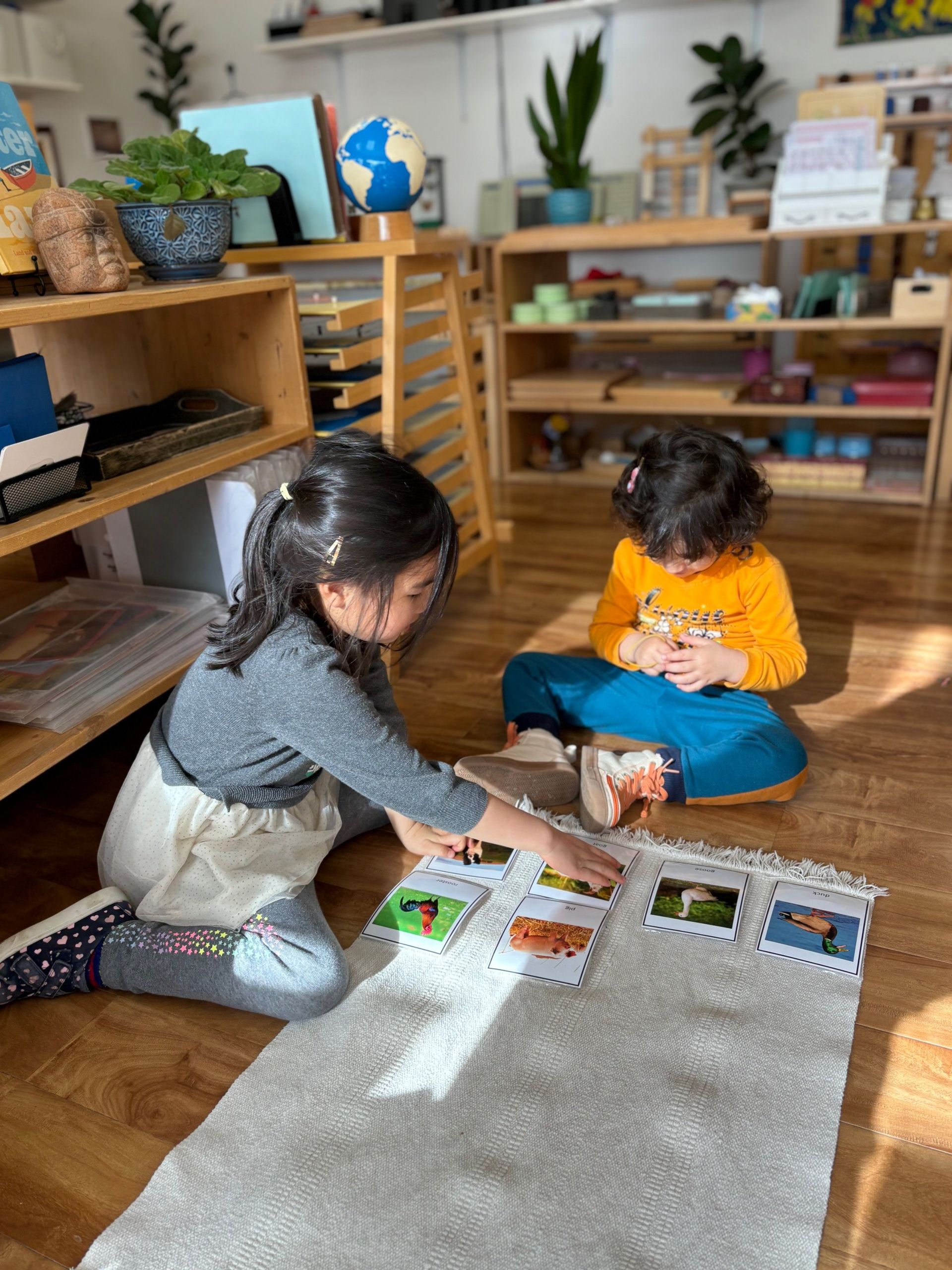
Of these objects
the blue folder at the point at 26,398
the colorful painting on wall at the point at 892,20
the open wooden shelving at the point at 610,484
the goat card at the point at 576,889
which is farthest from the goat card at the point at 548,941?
the colorful painting on wall at the point at 892,20

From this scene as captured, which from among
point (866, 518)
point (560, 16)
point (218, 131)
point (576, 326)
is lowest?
point (866, 518)

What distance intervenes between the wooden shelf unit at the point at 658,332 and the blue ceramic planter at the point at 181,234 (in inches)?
63.9

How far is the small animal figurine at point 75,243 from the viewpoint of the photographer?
4.03 ft

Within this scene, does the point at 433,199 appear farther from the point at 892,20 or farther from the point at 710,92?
the point at 892,20

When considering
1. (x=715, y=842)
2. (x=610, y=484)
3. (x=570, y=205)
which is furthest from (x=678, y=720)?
(x=570, y=205)

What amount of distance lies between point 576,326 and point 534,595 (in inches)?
45.1

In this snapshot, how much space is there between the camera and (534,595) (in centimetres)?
223

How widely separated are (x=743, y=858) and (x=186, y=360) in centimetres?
123

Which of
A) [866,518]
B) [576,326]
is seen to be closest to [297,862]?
[866,518]

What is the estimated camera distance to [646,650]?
1.49 m

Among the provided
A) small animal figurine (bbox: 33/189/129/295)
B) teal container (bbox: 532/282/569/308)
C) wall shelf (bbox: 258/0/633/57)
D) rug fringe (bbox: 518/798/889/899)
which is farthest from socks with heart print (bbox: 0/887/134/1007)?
wall shelf (bbox: 258/0/633/57)

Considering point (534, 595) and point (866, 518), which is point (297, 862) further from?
point (866, 518)

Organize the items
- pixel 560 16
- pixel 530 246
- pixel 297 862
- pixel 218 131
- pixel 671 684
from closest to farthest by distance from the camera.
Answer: pixel 297 862, pixel 671 684, pixel 218 131, pixel 530 246, pixel 560 16

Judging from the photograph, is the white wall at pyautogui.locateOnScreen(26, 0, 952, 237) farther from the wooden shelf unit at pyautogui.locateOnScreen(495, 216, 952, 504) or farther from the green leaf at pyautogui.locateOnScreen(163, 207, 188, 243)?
the green leaf at pyautogui.locateOnScreen(163, 207, 188, 243)
